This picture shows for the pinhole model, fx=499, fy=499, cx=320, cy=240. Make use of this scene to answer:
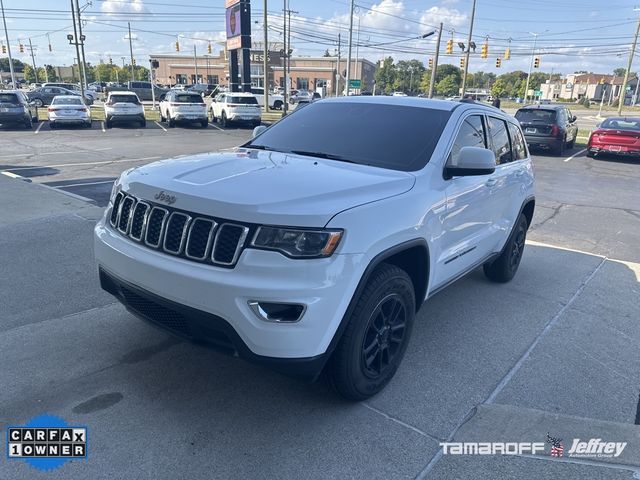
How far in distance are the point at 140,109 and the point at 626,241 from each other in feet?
72.2

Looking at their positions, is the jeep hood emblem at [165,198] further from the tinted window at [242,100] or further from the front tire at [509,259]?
the tinted window at [242,100]

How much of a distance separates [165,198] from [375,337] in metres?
1.50

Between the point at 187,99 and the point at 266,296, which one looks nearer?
the point at 266,296

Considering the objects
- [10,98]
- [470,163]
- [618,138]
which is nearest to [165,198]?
[470,163]

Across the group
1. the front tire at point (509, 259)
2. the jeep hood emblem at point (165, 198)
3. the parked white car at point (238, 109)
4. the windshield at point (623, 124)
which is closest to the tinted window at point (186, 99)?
the parked white car at point (238, 109)

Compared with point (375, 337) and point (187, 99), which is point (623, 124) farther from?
point (187, 99)

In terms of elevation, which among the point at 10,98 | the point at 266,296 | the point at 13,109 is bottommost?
the point at 13,109

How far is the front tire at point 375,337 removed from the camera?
2807 millimetres

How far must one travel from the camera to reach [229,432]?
9.16 feet

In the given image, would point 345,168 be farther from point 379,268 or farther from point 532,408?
point 532,408

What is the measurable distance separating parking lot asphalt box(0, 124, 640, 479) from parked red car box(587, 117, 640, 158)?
13.0 metres

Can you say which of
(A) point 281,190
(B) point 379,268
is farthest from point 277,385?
(A) point 281,190

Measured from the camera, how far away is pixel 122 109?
23.2m

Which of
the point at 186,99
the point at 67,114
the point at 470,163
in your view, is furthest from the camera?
the point at 186,99
